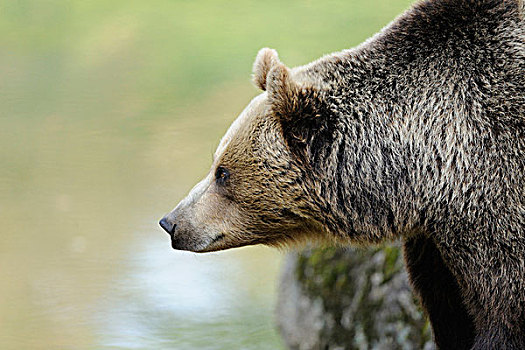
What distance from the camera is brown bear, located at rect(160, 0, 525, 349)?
4.32 metres

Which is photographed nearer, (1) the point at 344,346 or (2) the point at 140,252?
(1) the point at 344,346

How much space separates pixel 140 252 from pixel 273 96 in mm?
6499

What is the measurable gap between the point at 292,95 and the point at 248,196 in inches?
23.1

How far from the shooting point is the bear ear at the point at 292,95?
4.49 m

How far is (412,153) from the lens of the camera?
446cm

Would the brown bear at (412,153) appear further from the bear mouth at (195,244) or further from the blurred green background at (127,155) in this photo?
the blurred green background at (127,155)

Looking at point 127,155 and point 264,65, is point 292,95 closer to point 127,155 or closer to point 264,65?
point 264,65

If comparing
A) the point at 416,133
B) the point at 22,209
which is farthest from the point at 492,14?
the point at 22,209

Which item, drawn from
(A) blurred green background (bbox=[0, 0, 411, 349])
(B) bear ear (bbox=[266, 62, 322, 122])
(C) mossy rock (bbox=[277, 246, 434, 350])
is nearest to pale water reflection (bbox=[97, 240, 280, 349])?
(A) blurred green background (bbox=[0, 0, 411, 349])

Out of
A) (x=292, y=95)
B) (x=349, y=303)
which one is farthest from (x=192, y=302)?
(x=292, y=95)

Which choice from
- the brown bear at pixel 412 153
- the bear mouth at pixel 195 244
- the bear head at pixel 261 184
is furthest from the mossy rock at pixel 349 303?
the bear mouth at pixel 195 244

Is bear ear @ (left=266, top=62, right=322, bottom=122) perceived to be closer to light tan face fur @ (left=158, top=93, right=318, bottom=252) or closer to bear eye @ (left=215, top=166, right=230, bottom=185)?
light tan face fur @ (left=158, top=93, right=318, bottom=252)

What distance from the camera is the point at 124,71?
54.3 ft

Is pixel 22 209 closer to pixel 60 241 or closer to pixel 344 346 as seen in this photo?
pixel 60 241
